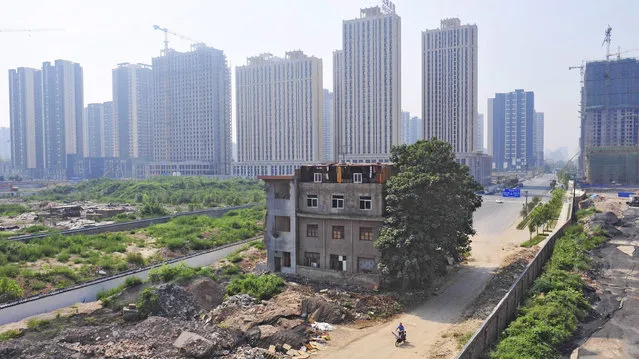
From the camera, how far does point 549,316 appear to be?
22391mm

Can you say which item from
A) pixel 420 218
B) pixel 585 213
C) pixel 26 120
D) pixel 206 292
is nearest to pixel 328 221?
pixel 420 218

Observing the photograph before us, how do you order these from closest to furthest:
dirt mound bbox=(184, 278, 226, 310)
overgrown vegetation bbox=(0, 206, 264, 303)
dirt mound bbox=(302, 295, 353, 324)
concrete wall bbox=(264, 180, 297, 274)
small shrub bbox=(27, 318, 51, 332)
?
1. dirt mound bbox=(302, 295, 353, 324)
2. small shrub bbox=(27, 318, 51, 332)
3. dirt mound bbox=(184, 278, 226, 310)
4. overgrown vegetation bbox=(0, 206, 264, 303)
5. concrete wall bbox=(264, 180, 297, 274)

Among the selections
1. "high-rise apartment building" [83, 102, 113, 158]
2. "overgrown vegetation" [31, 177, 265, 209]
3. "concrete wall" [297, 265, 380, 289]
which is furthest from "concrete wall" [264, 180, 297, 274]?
"high-rise apartment building" [83, 102, 113, 158]

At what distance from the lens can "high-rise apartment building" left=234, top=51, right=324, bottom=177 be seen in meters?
A: 134

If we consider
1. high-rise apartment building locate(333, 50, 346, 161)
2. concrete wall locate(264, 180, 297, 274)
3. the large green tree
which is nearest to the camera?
the large green tree

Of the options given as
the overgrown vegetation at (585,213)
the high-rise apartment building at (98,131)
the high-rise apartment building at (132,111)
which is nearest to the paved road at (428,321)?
the overgrown vegetation at (585,213)

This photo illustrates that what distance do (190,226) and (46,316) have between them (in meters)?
27.6

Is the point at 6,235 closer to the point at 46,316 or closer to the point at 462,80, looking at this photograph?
the point at 46,316

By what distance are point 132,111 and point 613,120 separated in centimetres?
15120

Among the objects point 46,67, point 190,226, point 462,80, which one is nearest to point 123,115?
point 46,67

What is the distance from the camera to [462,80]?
111750 mm

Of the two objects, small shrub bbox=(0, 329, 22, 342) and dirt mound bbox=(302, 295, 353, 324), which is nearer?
small shrub bbox=(0, 329, 22, 342)

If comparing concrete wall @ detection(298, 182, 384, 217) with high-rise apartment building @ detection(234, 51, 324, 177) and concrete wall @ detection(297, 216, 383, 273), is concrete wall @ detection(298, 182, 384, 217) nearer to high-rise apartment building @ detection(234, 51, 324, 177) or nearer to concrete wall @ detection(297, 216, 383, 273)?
concrete wall @ detection(297, 216, 383, 273)

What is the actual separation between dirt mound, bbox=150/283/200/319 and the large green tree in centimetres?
1049
